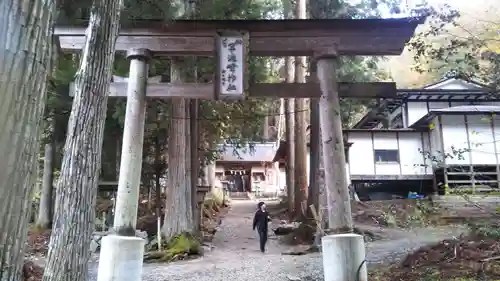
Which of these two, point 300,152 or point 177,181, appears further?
point 300,152

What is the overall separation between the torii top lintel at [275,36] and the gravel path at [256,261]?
427cm

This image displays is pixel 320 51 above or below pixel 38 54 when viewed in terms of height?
above

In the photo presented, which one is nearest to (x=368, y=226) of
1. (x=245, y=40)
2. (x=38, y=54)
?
(x=245, y=40)

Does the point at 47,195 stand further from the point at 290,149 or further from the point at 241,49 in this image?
the point at 241,49

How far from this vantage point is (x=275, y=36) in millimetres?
7238

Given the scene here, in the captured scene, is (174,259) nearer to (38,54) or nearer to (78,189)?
(78,189)

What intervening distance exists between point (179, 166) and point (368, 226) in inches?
286

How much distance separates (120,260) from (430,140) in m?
16.7

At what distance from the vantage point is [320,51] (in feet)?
23.2

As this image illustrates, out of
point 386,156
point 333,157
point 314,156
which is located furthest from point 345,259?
point 386,156

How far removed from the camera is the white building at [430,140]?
57.2ft

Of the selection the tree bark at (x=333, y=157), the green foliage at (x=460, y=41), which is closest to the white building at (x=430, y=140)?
the green foliage at (x=460, y=41)

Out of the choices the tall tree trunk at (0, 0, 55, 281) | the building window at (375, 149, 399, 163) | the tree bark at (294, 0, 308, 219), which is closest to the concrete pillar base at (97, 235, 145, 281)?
the tall tree trunk at (0, 0, 55, 281)

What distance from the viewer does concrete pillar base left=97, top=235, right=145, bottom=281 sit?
6145 mm
